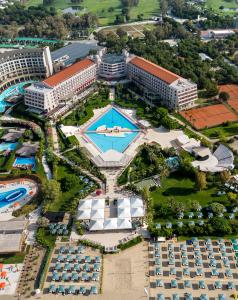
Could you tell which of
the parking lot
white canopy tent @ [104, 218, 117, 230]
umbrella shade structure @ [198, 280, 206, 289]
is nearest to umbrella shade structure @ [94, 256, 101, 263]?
white canopy tent @ [104, 218, 117, 230]

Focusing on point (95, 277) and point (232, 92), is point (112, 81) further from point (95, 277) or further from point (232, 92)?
point (95, 277)

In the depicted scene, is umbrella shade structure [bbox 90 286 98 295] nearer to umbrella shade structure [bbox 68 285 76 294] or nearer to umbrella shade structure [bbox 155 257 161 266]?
umbrella shade structure [bbox 68 285 76 294]

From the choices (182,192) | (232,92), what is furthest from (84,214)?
(232,92)

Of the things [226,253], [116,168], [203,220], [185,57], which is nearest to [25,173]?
[116,168]

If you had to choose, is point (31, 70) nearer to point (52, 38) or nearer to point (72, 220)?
point (52, 38)

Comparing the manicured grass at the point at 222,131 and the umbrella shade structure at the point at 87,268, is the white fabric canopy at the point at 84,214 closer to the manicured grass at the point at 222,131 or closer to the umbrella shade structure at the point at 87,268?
the umbrella shade structure at the point at 87,268

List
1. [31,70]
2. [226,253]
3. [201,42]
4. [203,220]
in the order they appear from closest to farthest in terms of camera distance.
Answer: [226,253] < [203,220] < [31,70] < [201,42]
